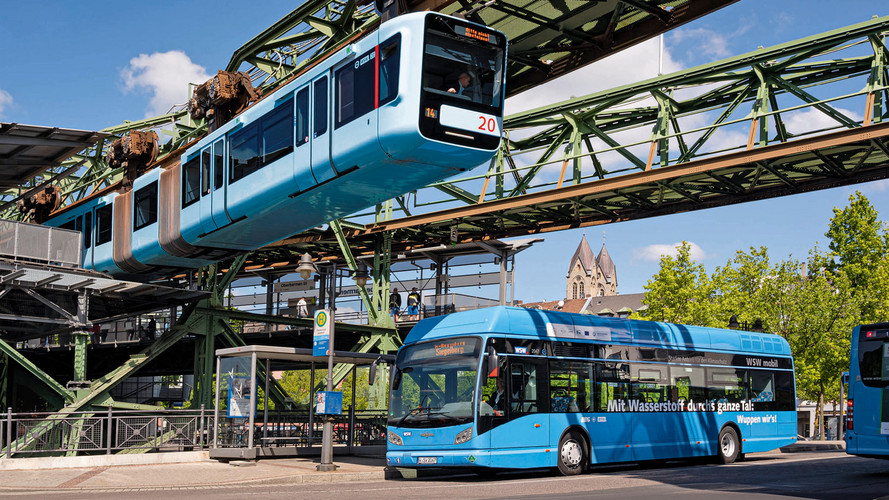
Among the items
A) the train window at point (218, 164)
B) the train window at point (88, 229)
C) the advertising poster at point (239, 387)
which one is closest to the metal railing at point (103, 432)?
the advertising poster at point (239, 387)

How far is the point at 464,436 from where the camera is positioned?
15914 millimetres

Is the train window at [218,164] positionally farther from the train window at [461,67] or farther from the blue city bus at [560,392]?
the train window at [461,67]

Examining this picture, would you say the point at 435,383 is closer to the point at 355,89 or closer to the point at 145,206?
the point at 355,89

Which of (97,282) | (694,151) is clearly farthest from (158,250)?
(694,151)

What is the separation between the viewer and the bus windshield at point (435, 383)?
16.3m

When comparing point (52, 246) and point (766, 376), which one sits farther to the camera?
point (52, 246)

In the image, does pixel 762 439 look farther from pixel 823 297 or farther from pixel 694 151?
pixel 823 297

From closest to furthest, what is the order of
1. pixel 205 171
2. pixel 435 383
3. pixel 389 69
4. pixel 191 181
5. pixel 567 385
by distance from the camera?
1. pixel 389 69
2. pixel 435 383
3. pixel 567 385
4. pixel 205 171
5. pixel 191 181

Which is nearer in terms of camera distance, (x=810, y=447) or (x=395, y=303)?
(x=810, y=447)

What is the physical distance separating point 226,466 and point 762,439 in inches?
511

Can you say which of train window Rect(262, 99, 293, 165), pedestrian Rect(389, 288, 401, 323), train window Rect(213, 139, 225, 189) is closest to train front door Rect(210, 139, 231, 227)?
train window Rect(213, 139, 225, 189)

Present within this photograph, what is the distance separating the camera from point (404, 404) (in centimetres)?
1736

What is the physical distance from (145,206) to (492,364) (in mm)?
12672

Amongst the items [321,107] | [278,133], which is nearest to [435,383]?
[321,107]
